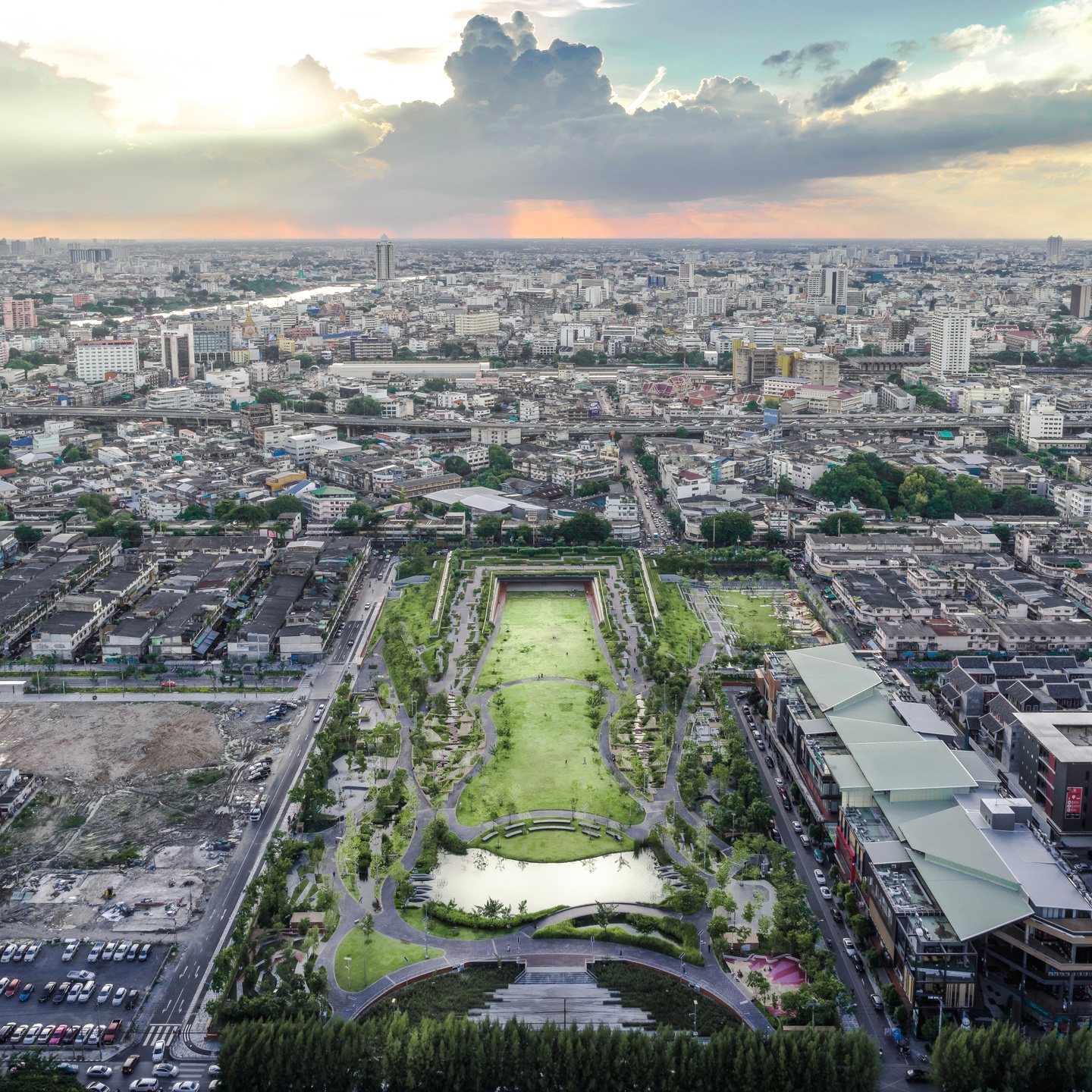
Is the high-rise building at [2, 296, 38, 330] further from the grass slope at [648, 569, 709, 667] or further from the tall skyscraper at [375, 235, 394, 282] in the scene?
the grass slope at [648, 569, 709, 667]

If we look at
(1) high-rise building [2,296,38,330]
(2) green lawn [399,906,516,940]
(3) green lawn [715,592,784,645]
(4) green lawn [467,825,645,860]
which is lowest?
(2) green lawn [399,906,516,940]

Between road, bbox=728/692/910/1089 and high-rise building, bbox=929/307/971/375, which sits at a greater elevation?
high-rise building, bbox=929/307/971/375

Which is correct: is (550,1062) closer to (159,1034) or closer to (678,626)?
(159,1034)

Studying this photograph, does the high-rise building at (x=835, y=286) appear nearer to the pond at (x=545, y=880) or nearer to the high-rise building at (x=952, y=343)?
the high-rise building at (x=952, y=343)

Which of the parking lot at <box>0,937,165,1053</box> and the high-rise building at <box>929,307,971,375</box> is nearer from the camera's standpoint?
the parking lot at <box>0,937,165,1053</box>

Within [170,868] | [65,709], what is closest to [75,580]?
[65,709]

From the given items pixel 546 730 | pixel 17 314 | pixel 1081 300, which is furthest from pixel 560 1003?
pixel 1081 300

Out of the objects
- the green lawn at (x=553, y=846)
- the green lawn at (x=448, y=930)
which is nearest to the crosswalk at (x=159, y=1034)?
the green lawn at (x=448, y=930)

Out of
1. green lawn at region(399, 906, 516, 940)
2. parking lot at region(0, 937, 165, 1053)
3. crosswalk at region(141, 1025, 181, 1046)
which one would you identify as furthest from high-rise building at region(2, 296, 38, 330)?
crosswalk at region(141, 1025, 181, 1046)
